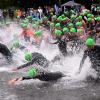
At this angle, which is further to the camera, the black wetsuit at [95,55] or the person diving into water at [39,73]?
the black wetsuit at [95,55]

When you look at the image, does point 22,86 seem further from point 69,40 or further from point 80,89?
point 69,40

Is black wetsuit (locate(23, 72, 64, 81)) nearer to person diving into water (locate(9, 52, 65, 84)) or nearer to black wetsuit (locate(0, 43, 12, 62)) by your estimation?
person diving into water (locate(9, 52, 65, 84))

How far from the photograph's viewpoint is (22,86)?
1208cm

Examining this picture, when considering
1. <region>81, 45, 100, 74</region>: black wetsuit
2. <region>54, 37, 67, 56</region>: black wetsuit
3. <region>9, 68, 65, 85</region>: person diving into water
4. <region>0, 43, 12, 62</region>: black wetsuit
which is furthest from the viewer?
<region>0, 43, 12, 62</region>: black wetsuit

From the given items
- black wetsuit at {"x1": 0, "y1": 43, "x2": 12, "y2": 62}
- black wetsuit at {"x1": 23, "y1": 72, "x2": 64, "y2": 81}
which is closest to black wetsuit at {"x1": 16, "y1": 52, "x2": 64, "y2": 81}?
black wetsuit at {"x1": 23, "y1": 72, "x2": 64, "y2": 81}

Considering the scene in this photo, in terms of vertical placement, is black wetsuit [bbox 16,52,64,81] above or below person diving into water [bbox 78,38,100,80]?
below

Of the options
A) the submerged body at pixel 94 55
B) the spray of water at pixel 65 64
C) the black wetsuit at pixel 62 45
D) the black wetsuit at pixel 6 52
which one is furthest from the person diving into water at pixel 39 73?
the black wetsuit at pixel 6 52

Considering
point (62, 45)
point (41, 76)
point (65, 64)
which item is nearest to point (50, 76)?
point (41, 76)

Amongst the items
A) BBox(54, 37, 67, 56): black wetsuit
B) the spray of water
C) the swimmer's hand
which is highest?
BBox(54, 37, 67, 56): black wetsuit

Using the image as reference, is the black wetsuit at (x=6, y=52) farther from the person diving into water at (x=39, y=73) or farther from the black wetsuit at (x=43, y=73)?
the black wetsuit at (x=43, y=73)

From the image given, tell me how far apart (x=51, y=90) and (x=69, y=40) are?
4.69 m

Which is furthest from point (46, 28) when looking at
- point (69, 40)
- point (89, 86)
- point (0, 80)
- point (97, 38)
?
point (89, 86)

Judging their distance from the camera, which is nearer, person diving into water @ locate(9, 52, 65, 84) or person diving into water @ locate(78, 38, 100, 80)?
person diving into water @ locate(9, 52, 65, 84)

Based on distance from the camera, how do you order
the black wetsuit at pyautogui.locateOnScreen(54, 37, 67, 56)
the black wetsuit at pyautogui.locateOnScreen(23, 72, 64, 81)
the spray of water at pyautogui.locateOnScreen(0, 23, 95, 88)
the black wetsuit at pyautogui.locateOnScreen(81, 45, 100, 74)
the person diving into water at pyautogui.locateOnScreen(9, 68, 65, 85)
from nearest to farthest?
the person diving into water at pyautogui.locateOnScreen(9, 68, 65, 85)
the black wetsuit at pyautogui.locateOnScreen(81, 45, 100, 74)
the black wetsuit at pyautogui.locateOnScreen(23, 72, 64, 81)
the spray of water at pyautogui.locateOnScreen(0, 23, 95, 88)
the black wetsuit at pyautogui.locateOnScreen(54, 37, 67, 56)
